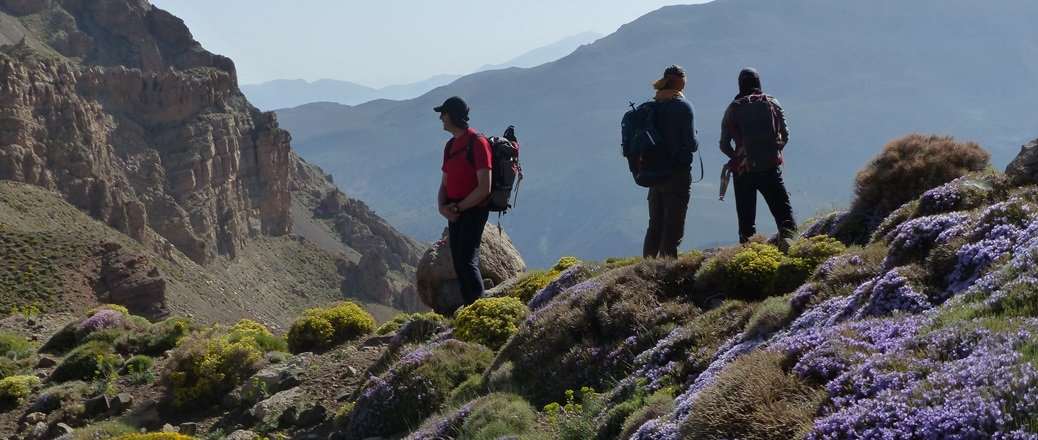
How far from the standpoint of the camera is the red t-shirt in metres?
11.9

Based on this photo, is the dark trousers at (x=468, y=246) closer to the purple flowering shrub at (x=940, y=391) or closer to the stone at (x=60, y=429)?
the stone at (x=60, y=429)

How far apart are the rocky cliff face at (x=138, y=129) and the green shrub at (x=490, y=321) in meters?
76.0

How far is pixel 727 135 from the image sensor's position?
39.4 feet

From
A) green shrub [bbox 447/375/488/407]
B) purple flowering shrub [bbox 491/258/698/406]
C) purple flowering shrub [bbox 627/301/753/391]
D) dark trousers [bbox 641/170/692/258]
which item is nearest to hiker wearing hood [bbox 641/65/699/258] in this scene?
dark trousers [bbox 641/170/692/258]

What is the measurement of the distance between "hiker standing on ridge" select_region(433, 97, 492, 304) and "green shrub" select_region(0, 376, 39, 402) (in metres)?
8.52

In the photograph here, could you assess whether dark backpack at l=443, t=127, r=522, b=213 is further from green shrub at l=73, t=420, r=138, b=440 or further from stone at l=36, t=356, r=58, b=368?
stone at l=36, t=356, r=58, b=368

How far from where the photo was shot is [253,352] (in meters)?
14.7

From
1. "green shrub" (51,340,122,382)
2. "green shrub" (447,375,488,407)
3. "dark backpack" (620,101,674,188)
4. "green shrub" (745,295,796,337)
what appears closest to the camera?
"green shrub" (745,295,796,337)

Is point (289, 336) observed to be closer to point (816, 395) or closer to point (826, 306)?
point (826, 306)

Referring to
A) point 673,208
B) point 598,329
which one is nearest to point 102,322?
point 673,208

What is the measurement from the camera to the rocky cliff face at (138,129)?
86.5m

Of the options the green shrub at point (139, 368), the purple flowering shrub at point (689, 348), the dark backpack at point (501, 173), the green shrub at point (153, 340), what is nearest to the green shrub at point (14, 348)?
the green shrub at point (153, 340)

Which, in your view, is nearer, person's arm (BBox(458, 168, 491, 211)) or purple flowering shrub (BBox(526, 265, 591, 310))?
person's arm (BBox(458, 168, 491, 211))

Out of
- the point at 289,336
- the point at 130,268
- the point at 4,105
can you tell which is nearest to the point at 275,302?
the point at 4,105
